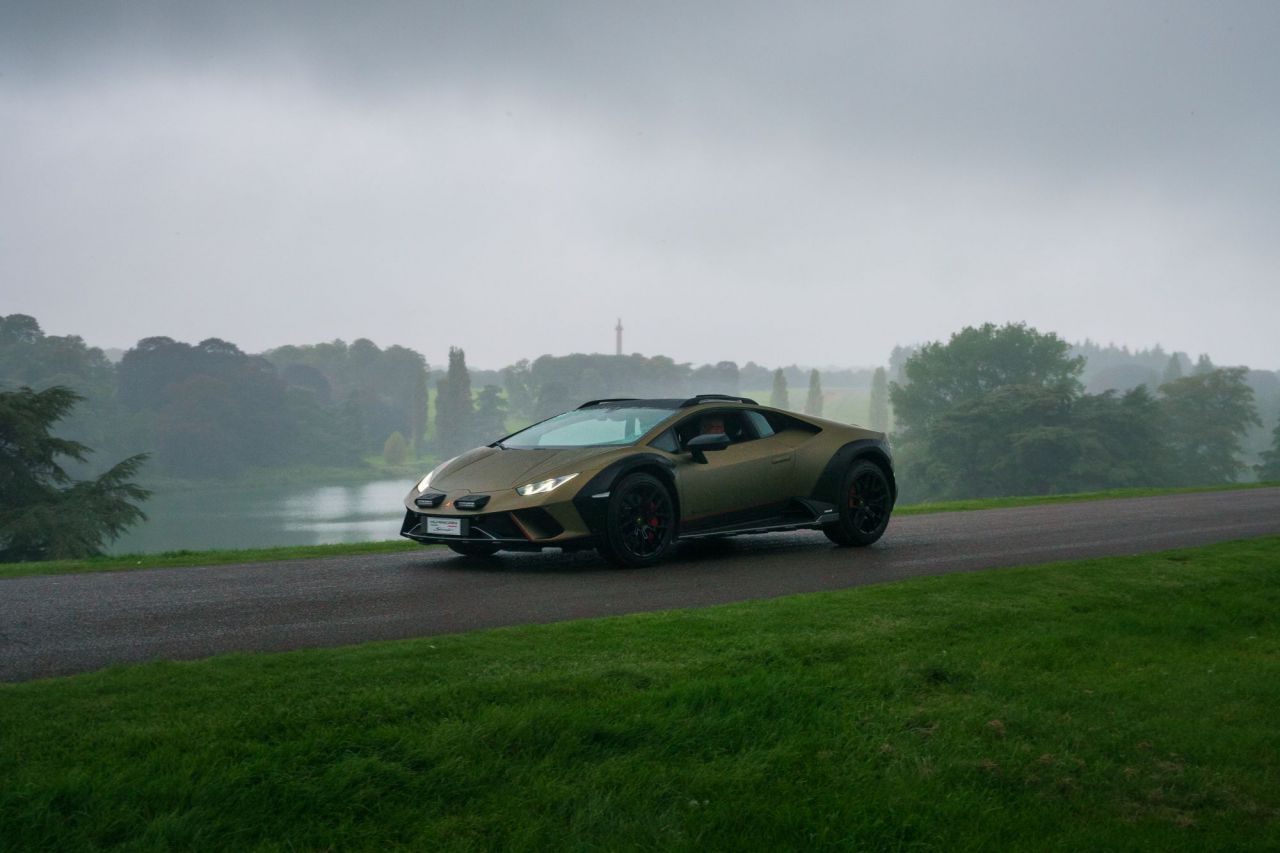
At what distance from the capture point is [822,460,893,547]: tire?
1201 centimetres

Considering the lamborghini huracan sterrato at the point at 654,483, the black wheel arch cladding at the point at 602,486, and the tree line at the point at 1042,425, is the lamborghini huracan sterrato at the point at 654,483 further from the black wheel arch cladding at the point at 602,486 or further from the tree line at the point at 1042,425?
the tree line at the point at 1042,425

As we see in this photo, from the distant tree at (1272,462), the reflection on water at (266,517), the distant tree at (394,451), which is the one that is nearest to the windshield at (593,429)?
the reflection on water at (266,517)

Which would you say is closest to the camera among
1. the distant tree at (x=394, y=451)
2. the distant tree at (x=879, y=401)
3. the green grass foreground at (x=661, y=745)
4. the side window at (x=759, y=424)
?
the green grass foreground at (x=661, y=745)

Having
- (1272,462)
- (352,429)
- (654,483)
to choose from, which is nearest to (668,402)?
(654,483)

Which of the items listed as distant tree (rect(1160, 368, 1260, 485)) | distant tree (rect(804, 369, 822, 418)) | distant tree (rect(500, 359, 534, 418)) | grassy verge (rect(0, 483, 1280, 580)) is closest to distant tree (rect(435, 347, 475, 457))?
distant tree (rect(500, 359, 534, 418))

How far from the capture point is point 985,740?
534 centimetres

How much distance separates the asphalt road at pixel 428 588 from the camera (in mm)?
7062

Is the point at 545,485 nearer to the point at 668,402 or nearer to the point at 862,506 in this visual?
the point at 668,402

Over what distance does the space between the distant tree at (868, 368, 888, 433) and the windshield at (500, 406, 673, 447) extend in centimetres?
17127

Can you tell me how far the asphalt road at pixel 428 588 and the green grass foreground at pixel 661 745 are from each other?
3.30 feet

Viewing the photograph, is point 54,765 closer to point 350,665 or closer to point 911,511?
point 350,665

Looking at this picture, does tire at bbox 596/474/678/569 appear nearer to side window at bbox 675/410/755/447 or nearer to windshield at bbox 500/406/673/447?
windshield at bbox 500/406/673/447

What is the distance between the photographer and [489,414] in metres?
157

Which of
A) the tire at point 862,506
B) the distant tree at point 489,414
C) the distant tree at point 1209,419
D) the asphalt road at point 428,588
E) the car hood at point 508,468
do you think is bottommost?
the asphalt road at point 428,588
